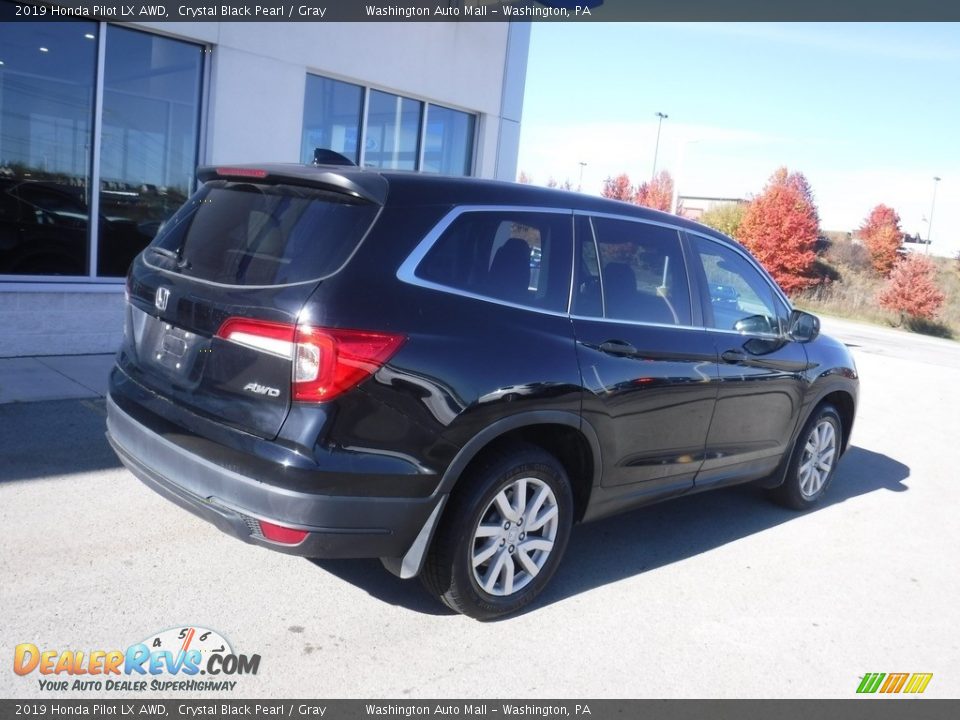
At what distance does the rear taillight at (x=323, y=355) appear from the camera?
3.10 meters

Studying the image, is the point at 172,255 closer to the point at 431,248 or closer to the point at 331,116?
the point at 431,248

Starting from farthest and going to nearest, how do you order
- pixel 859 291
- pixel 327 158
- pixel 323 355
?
pixel 859 291 → pixel 327 158 → pixel 323 355

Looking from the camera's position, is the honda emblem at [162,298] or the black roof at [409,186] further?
the honda emblem at [162,298]

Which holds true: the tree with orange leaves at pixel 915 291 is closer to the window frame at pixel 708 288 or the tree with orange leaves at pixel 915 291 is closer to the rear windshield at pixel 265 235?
the window frame at pixel 708 288

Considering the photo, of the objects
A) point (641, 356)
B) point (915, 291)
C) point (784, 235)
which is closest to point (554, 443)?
point (641, 356)

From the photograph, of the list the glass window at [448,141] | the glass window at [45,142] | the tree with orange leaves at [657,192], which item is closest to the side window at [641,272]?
the glass window at [45,142]

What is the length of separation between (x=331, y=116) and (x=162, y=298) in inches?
273

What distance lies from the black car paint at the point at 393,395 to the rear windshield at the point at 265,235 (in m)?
0.06

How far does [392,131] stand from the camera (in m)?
10.8

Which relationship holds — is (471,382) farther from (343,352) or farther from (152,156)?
(152,156)

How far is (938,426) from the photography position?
1015cm

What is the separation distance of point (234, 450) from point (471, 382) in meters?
0.95

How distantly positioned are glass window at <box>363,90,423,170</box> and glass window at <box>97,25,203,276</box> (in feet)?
7.81

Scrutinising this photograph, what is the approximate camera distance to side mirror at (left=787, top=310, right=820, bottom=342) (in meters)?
5.57
